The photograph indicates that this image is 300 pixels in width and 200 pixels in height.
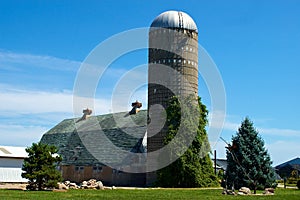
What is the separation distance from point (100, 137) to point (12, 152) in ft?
35.1

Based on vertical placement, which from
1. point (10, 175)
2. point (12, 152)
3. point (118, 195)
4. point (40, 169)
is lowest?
point (118, 195)

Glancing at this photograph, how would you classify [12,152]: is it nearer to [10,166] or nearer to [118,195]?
[10,166]

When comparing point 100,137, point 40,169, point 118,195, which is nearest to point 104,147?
point 100,137

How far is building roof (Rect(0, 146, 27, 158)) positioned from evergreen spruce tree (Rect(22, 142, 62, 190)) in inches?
591

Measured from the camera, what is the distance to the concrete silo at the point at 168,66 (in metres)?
46.6

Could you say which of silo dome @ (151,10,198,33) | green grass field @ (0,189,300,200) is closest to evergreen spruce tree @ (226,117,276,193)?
green grass field @ (0,189,300,200)

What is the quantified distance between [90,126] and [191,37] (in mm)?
18683

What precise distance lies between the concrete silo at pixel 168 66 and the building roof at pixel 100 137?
3024 mm

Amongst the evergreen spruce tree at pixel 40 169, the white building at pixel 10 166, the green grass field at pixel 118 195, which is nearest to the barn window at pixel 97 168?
the white building at pixel 10 166

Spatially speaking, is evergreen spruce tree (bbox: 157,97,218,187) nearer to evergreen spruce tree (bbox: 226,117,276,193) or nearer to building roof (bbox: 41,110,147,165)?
evergreen spruce tree (bbox: 226,117,276,193)

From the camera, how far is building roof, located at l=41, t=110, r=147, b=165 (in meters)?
49.6

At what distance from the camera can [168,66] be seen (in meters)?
47.1

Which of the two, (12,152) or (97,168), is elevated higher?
(12,152)

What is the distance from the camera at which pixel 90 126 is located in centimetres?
5816
